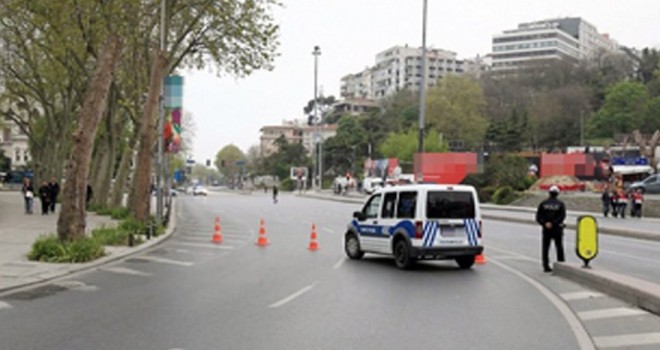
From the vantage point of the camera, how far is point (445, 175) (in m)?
58.0

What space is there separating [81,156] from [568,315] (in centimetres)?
1205

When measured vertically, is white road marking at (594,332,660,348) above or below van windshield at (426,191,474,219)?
below

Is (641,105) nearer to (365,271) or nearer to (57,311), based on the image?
(365,271)

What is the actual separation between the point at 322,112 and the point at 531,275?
577 feet

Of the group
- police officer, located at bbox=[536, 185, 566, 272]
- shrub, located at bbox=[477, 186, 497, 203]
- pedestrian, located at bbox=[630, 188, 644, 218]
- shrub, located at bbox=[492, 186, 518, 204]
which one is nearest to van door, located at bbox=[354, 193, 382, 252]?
police officer, located at bbox=[536, 185, 566, 272]

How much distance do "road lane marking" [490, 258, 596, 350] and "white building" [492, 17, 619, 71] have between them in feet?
507

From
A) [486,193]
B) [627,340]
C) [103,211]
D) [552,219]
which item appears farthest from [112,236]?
[486,193]

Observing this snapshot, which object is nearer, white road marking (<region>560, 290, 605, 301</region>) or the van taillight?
white road marking (<region>560, 290, 605, 301</region>)

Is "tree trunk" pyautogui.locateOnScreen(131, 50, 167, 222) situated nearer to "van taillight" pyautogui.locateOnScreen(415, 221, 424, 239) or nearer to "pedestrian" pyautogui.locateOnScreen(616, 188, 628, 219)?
"van taillight" pyautogui.locateOnScreen(415, 221, 424, 239)

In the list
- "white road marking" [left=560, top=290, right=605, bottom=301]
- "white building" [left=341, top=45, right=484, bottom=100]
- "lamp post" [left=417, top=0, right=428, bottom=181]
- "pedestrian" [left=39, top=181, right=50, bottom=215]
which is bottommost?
"white road marking" [left=560, top=290, right=605, bottom=301]

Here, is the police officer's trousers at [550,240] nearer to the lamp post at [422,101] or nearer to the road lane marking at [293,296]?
the road lane marking at [293,296]

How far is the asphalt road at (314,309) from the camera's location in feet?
27.0

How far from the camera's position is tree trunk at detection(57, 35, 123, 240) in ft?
56.2

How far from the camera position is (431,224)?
15016 mm
